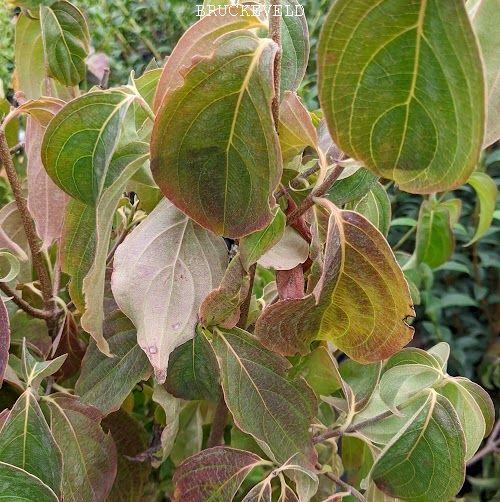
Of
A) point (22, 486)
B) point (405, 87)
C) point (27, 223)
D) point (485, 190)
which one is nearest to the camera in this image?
point (405, 87)

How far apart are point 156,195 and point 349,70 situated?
0.68 ft

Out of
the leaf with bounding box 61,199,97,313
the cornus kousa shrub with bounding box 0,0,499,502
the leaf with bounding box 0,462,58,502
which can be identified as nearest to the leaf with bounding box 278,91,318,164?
the cornus kousa shrub with bounding box 0,0,499,502

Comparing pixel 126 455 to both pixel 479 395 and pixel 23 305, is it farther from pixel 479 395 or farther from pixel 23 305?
pixel 479 395

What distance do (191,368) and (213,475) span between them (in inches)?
2.8

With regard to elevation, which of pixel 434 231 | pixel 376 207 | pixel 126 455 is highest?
pixel 376 207

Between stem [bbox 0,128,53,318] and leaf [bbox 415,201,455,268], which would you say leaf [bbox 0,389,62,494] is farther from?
leaf [bbox 415,201,455,268]

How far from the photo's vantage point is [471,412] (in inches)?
16.6

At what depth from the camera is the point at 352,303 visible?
13.3 inches

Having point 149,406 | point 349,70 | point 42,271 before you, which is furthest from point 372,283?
A: point 149,406

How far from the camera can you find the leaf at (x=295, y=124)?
1.07 ft

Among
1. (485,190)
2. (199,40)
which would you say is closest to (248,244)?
(199,40)

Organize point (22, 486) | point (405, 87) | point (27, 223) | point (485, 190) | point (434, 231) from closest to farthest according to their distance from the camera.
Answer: point (405, 87) → point (22, 486) → point (27, 223) → point (485, 190) → point (434, 231)

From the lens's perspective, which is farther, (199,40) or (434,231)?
(434,231)

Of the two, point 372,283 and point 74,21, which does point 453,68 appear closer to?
point 372,283
